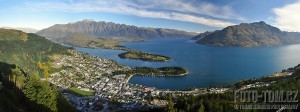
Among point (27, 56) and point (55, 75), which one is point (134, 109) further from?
point (27, 56)

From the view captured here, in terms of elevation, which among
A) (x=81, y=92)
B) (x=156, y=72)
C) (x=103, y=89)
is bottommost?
(x=81, y=92)

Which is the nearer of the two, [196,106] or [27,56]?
[196,106]

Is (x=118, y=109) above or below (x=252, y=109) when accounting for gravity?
below

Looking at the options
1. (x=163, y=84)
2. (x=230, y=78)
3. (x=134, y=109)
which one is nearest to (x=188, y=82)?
(x=163, y=84)

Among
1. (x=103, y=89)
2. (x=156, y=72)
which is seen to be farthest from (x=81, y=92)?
(x=156, y=72)

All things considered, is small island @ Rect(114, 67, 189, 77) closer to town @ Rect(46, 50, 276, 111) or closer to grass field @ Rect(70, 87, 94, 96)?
town @ Rect(46, 50, 276, 111)

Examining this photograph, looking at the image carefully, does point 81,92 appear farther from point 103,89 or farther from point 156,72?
point 156,72

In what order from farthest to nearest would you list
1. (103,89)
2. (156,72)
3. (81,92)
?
(156,72) → (103,89) → (81,92)

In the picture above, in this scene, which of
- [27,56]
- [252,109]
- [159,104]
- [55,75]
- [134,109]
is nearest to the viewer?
[252,109]

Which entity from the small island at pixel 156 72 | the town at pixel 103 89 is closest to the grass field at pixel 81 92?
the town at pixel 103 89

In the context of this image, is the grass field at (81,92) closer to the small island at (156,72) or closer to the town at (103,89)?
the town at (103,89)

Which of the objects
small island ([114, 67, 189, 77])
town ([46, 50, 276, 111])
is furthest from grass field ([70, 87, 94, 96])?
small island ([114, 67, 189, 77])
